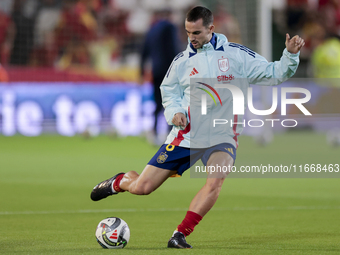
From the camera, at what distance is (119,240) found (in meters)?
4.76

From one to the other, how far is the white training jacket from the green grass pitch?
2.80 ft

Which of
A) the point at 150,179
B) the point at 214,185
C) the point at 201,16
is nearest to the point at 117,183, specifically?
the point at 150,179

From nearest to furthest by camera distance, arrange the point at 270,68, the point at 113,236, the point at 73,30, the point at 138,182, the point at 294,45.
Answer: the point at 113,236 → the point at 294,45 → the point at 270,68 → the point at 138,182 → the point at 73,30

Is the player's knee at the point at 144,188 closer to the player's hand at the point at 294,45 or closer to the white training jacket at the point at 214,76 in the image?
the white training jacket at the point at 214,76

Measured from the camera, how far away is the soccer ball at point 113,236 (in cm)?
475

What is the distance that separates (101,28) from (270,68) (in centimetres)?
1671

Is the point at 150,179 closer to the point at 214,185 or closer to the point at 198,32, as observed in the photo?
the point at 214,185

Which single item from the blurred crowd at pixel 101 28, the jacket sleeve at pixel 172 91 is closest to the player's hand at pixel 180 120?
the jacket sleeve at pixel 172 91


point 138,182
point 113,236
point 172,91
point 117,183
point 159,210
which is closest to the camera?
point 113,236

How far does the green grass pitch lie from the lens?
4.89 metres

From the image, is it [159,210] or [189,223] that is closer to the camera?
[189,223]

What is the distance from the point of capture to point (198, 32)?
496 centimetres

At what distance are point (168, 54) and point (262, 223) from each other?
30.1 ft

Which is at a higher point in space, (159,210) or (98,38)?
(98,38)
